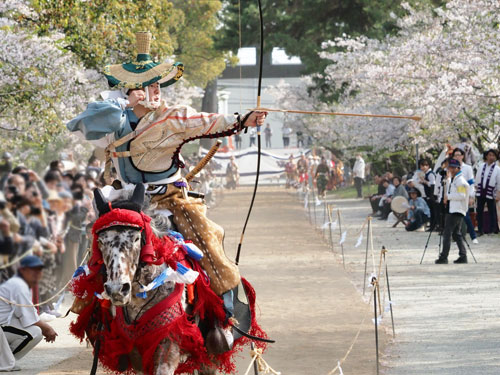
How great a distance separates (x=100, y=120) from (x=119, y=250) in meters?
1.26

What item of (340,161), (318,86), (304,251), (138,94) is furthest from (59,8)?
(340,161)

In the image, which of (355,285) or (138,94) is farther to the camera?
(355,285)

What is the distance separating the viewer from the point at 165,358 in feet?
21.1

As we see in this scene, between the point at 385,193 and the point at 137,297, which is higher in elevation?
the point at 137,297

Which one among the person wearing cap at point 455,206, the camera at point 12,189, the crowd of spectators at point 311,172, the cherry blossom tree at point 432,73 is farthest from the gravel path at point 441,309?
the crowd of spectators at point 311,172

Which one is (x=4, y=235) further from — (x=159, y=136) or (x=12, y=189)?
(x=159, y=136)

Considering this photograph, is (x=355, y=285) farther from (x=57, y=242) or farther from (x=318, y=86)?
(x=318, y=86)

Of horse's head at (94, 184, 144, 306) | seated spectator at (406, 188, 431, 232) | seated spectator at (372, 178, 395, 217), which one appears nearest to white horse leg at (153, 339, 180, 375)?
horse's head at (94, 184, 144, 306)

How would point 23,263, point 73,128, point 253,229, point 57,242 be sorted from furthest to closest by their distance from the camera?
point 253,229 < point 57,242 < point 23,263 < point 73,128

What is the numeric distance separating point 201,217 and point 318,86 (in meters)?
31.7

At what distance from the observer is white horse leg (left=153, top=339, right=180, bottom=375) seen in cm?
640

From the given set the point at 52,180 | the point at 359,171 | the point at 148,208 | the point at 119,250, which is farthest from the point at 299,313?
the point at 359,171

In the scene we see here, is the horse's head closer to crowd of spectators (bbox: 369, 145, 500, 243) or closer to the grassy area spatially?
crowd of spectators (bbox: 369, 145, 500, 243)

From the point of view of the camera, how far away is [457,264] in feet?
58.6
